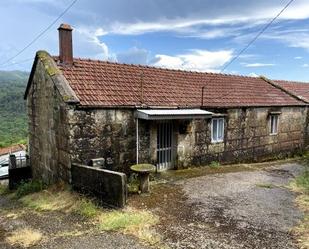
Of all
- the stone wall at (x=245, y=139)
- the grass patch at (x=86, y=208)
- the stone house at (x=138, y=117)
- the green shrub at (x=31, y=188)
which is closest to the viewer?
the grass patch at (x=86, y=208)

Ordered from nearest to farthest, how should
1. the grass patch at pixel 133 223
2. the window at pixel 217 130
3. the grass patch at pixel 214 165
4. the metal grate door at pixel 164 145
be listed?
the grass patch at pixel 133 223, the metal grate door at pixel 164 145, the grass patch at pixel 214 165, the window at pixel 217 130

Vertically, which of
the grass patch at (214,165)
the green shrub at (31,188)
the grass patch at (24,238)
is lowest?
the green shrub at (31,188)

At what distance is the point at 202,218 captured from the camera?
8.20 m

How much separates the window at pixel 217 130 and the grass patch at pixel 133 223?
286 inches

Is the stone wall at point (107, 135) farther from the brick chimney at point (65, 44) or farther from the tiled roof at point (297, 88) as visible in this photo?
the tiled roof at point (297, 88)

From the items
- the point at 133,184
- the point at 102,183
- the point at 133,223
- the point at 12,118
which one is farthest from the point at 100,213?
the point at 12,118

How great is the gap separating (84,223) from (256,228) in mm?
4325

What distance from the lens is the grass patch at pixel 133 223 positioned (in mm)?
7100

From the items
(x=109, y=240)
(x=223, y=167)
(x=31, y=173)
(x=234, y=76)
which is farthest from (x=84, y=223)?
(x=234, y=76)

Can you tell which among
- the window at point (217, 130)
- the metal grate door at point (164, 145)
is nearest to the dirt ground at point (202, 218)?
the metal grate door at point (164, 145)

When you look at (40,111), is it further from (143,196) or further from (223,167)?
(223,167)

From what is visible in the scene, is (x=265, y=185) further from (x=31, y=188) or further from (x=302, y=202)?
(x=31, y=188)

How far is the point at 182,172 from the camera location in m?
13.2

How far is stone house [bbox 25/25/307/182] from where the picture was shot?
11.0 meters
